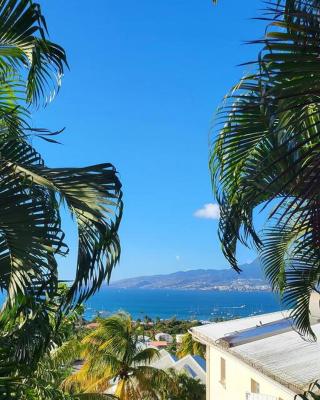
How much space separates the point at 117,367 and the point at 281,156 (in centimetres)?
1998

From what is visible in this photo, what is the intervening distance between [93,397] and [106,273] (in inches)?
635

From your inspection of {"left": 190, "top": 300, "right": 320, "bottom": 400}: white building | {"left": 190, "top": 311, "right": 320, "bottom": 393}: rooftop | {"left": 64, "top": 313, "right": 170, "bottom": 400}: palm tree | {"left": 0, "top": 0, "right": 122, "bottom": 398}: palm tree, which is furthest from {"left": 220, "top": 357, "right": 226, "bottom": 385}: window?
{"left": 0, "top": 0, "right": 122, "bottom": 398}: palm tree

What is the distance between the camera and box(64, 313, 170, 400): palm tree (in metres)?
20.2

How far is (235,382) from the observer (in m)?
14.0

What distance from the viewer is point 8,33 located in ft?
10.8

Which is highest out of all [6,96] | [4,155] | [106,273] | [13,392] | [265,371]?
[6,96]

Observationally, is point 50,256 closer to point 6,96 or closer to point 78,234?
point 78,234

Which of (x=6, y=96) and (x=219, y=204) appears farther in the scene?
(x=219, y=204)

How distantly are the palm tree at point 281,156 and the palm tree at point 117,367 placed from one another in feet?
50.7

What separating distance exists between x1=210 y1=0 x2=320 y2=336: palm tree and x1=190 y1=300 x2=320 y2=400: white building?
2.94 m

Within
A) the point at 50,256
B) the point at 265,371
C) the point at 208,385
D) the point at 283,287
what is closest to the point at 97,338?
the point at 208,385

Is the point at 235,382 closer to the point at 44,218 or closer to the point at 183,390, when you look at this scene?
the point at 183,390

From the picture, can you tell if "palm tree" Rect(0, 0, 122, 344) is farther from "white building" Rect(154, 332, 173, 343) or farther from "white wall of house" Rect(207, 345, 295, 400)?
"white building" Rect(154, 332, 173, 343)

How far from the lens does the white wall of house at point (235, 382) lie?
1037cm
